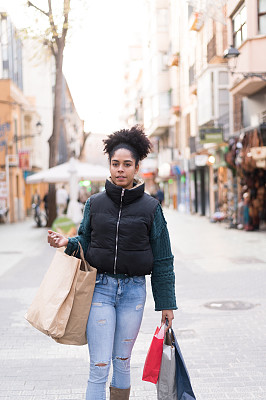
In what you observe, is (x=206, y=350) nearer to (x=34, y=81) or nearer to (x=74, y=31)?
(x=74, y=31)

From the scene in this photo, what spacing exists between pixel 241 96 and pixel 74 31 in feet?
23.6

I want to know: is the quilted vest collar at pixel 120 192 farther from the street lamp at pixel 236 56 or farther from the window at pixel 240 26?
the window at pixel 240 26

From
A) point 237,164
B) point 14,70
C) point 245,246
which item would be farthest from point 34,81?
point 245,246

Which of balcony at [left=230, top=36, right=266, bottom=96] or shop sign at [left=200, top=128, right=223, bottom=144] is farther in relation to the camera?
shop sign at [left=200, top=128, right=223, bottom=144]

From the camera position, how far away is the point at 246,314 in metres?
7.19

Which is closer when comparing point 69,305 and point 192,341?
point 69,305

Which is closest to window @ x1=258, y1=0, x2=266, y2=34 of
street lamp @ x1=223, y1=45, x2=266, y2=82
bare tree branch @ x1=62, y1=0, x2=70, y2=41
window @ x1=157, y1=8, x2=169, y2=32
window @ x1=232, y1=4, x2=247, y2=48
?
window @ x1=232, y1=4, x2=247, y2=48

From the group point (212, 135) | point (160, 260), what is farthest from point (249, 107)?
point (160, 260)

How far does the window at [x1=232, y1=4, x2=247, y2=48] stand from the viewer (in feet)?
65.9

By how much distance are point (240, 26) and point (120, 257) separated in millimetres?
19118

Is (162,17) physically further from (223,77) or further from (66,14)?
(66,14)

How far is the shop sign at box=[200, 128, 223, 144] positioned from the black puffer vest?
2229cm

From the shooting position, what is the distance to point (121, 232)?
10.6 feet

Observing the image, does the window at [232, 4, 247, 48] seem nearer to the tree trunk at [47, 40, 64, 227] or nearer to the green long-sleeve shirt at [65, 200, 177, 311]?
the tree trunk at [47, 40, 64, 227]
